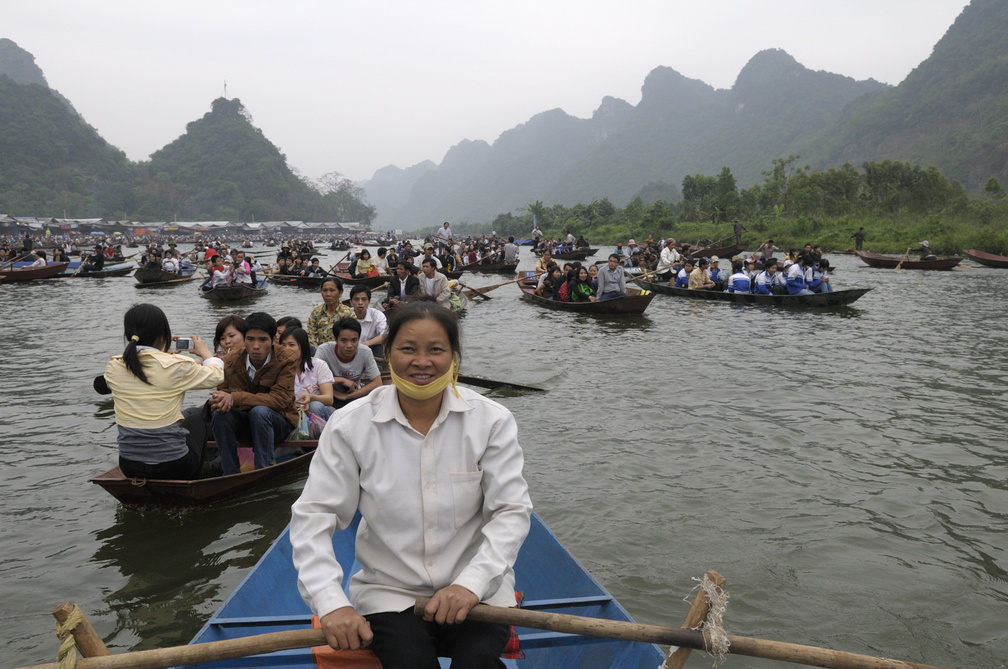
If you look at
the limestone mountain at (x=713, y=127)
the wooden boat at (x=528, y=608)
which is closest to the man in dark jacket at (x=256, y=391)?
the wooden boat at (x=528, y=608)

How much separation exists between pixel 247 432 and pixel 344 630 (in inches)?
137

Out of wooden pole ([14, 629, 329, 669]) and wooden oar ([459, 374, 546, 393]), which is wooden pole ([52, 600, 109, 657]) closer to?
wooden pole ([14, 629, 329, 669])

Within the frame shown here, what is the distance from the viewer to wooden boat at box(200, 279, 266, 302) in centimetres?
1642

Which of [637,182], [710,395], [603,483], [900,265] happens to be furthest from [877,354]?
[637,182]

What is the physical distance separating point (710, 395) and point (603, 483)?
118 inches

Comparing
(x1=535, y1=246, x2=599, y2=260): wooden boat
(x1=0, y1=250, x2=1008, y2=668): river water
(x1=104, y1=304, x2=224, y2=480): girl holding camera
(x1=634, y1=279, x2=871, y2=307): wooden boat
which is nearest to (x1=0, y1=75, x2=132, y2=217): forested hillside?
(x1=535, y1=246, x2=599, y2=260): wooden boat

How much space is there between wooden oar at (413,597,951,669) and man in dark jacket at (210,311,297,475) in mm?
3147

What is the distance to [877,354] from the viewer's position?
995 centimetres

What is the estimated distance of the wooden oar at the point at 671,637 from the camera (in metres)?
2.02

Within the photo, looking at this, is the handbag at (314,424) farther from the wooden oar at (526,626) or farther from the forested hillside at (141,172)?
the forested hillside at (141,172)

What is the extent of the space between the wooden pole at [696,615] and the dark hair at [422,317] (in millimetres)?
1108

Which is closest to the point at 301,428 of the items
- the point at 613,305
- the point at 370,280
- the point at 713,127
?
the point at 613,305

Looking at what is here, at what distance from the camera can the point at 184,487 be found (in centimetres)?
441

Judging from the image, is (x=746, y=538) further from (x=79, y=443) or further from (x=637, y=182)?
(x=637, y=182)
